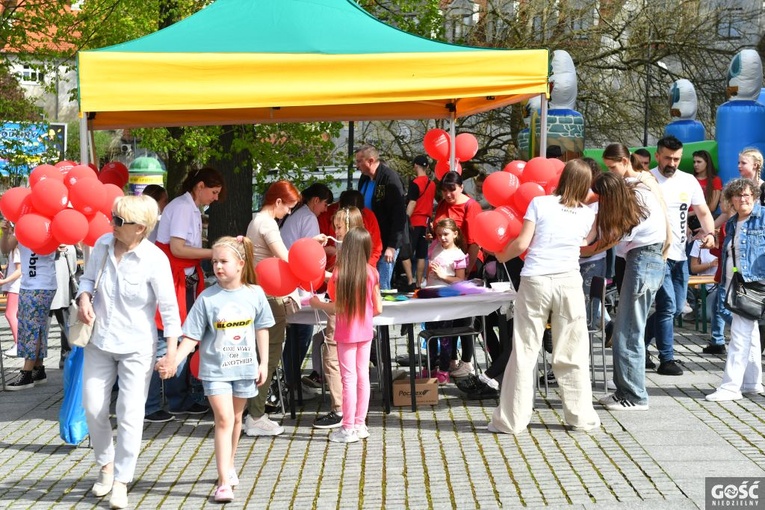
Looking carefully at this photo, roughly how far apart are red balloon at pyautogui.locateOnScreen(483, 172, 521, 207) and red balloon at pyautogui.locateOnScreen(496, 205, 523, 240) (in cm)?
19

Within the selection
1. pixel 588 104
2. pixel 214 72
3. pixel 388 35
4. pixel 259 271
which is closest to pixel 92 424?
pixel 259 271

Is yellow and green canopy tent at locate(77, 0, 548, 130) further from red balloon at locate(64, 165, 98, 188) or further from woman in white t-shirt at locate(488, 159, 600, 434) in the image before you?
woman in white t-shirt at locate(488, 159, 600, 434)

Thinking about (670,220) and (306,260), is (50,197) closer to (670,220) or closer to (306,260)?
(306,260)

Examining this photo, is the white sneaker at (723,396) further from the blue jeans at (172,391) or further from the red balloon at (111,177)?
the red balloon at (111,177)

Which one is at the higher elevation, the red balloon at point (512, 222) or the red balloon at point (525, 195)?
the red balloon at point (525, 195)

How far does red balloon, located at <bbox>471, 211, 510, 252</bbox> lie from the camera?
7.08 meters

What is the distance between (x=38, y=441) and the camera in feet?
23.6

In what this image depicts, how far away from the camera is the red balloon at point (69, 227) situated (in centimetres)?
688

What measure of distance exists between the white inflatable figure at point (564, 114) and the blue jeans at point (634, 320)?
10530 mm

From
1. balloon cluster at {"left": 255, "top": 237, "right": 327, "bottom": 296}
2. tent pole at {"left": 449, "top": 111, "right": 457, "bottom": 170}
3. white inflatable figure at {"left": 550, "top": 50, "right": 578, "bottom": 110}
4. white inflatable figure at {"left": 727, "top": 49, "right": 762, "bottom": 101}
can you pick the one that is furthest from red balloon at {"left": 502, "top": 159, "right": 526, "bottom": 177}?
white inflatable figure at {"left": 550, "top": 50, "right": 578, "bottom": 110}

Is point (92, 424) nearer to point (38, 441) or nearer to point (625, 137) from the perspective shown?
point (38, 441)

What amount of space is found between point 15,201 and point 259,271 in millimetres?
1765

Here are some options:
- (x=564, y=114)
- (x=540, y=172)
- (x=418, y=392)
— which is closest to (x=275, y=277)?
(x=418, y=392)

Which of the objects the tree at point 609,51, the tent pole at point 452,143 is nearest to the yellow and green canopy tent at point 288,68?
the tent pole at point 452,143
